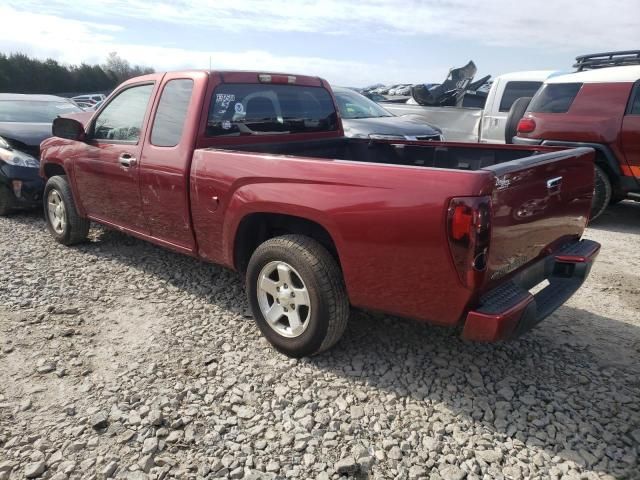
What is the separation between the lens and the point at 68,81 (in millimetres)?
49312

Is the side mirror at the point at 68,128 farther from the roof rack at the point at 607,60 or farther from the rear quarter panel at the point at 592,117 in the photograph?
the roof rack at the point at 607,60

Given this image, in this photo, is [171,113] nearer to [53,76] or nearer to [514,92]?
[514,92]

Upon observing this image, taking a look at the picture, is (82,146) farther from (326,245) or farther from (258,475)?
(258,475)

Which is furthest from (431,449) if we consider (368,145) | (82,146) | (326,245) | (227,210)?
(82,146)

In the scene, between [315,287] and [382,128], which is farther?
[382,128]

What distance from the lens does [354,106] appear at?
8.50m

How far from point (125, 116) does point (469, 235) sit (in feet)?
10.9

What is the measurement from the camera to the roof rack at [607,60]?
6.63 meters

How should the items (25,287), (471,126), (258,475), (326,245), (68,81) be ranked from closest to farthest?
(258,475)
(326,245)
(25,287)
(471,126)
(68,81)

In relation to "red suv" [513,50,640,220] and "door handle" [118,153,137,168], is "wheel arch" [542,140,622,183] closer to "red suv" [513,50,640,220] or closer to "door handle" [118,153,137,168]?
"red suv" [513,50,640,220]

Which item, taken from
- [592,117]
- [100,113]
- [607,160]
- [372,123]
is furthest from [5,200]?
[607,160]

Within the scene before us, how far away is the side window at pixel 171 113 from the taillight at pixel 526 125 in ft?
16.2

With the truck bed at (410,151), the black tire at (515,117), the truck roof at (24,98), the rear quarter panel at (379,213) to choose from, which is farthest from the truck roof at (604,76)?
the truck roof at (24,98)

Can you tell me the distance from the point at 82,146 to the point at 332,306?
10.4 feet
